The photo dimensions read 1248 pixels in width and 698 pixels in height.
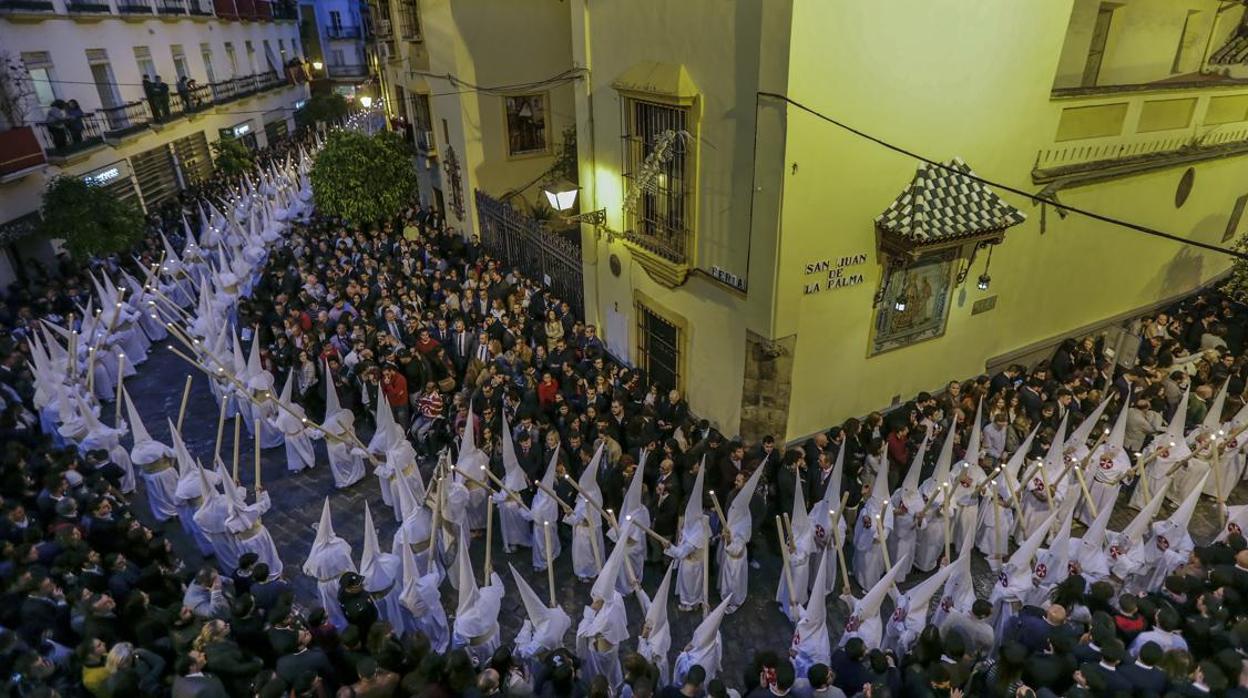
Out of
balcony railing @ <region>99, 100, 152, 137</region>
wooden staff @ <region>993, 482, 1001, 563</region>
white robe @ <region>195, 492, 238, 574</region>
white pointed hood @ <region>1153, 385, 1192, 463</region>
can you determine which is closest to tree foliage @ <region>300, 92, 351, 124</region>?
balcony railing @ <region>99, 100, 152, 137</region>

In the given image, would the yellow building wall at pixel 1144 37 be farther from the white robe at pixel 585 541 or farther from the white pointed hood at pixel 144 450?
the white pointed hood at pixel 144 450

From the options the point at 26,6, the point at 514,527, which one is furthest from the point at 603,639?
the point at 26,6

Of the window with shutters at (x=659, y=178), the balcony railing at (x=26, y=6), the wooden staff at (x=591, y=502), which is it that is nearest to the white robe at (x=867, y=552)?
the wooden staff at (x=591, y=502)

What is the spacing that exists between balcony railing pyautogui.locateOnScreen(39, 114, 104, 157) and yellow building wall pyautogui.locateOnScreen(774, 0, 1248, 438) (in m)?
19.8

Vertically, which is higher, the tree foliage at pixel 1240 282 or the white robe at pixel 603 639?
the tree foliage at pixel 1240 282

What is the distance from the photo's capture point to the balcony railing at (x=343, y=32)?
153 ft

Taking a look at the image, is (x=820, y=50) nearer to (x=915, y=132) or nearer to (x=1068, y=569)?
(x=915, y=132)

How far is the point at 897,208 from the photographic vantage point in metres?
8.90

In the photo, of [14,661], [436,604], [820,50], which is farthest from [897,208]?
[14,661]

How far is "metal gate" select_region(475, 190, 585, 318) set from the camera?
1425cm

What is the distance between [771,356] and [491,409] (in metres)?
3.92

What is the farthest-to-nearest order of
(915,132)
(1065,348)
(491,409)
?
(1065,348) → (491,409) → (915,132)

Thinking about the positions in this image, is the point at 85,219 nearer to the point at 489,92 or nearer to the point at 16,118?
the point at 16,118

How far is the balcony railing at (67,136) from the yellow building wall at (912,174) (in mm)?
19816
